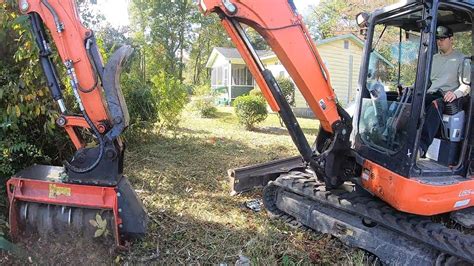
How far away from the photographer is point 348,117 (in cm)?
378

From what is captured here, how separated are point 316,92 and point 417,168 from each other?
1.10 metres

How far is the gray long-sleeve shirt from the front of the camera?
144 inches

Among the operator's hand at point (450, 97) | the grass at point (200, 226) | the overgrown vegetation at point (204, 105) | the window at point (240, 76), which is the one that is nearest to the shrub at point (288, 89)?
the overgrown vegetation at point (204, 105)

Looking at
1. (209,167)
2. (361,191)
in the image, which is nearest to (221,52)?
(209,167)

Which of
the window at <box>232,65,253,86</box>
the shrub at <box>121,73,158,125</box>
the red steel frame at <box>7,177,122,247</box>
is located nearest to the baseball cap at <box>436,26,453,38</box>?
the red steel frame at <box>7,177,122,247</box>

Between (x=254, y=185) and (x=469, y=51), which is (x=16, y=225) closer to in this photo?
(x=254, y=185)

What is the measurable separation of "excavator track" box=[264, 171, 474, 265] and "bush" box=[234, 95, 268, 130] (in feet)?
24.3

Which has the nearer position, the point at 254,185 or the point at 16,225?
the point at 16,225

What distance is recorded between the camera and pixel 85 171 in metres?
3.44

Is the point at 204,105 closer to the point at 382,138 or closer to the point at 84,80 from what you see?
the point at 382,138

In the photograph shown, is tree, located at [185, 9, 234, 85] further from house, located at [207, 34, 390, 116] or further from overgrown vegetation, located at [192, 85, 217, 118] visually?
overgrown vegetation, located at [192, 85, 217, 118]

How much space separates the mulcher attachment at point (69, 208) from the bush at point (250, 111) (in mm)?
8716

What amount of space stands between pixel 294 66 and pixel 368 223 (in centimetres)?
166

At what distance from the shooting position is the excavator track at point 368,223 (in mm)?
3229
